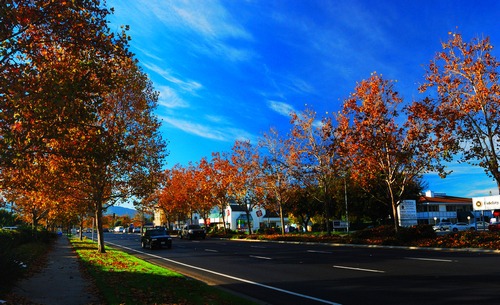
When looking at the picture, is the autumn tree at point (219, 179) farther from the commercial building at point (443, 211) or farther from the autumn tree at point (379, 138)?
the commercial building at point (443, 211)

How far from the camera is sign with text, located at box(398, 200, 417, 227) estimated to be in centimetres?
3641

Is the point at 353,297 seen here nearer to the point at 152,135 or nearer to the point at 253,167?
the point at 152,135

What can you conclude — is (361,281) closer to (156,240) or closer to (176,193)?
(156,240)

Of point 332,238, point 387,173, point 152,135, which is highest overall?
point 152,135

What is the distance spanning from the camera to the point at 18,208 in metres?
43.8

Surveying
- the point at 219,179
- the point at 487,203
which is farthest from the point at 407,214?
the point at 219,179

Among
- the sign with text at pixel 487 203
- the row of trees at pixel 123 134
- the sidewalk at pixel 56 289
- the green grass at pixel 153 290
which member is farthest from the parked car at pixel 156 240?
the sign with text at pixel 487 203

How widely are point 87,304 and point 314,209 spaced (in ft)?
160

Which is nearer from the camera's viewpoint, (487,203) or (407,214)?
(487,203)

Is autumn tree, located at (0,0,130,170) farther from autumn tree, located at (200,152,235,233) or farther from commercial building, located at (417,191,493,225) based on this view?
commercial building, located at (417,191,493,225)

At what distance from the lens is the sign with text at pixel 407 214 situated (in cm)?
3641

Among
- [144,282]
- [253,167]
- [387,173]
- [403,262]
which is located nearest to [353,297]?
[144,282]

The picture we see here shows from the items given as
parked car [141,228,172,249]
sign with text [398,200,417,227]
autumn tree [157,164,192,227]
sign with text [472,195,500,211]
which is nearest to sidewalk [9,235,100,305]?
parked car [141,228,172,249]

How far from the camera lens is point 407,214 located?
36656mm
